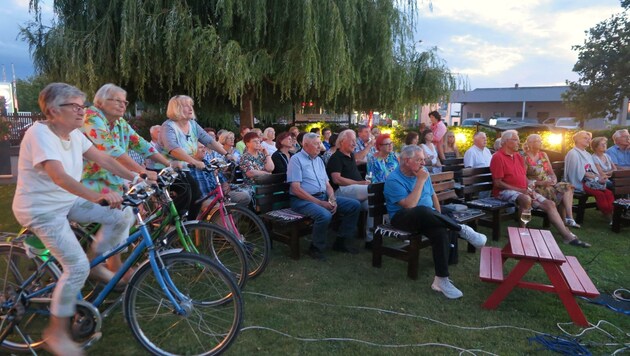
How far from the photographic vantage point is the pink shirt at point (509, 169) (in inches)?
243

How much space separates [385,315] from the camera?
3.62 m

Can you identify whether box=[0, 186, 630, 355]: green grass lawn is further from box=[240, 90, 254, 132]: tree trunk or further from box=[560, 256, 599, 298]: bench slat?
box=[240, 90, 254, 132]: tree trunk

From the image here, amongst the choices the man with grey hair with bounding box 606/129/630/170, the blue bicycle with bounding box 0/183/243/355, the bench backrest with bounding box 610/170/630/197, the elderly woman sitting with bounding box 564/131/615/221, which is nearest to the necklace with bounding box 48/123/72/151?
the blue bicycle with bounding box 0/183/243/355

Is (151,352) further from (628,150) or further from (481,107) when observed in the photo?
(481,107)

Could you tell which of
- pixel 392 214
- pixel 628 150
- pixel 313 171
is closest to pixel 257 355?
pixel 392 214

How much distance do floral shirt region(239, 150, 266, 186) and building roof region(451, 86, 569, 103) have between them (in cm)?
4501

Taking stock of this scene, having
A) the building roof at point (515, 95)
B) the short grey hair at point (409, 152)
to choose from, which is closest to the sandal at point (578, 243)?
the short grey hair at point (409, 152)

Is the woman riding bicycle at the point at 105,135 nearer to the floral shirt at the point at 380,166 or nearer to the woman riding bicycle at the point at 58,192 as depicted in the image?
the woman riding bicycle at the point at 58,192

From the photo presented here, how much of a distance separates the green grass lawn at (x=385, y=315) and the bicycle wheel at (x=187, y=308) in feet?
0.67

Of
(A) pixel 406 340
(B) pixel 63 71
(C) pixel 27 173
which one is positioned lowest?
(A) pixel 406 340

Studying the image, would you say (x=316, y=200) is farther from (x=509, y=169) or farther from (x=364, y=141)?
(x=364, y=141)

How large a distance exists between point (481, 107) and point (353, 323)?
189 ft

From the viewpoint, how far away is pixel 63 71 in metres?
9.01

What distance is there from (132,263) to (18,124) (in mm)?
18380
